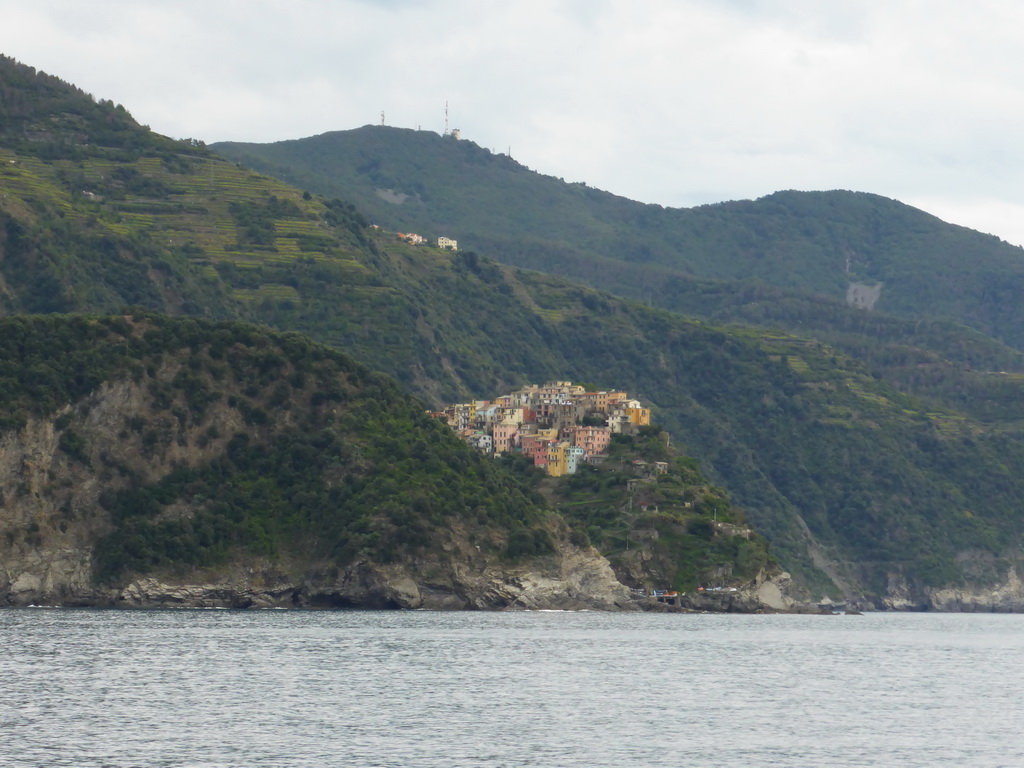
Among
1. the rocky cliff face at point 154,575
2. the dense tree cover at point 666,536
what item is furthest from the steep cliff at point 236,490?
the dense tree cover at point 666,536

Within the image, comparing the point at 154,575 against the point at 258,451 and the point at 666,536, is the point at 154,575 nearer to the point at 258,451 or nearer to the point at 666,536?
the point at 258,451

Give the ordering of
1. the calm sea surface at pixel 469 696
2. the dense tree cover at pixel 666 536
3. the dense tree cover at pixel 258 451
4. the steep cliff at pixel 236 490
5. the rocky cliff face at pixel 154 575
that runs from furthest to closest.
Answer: the dense tree cover at pixel 666 536
the dense tree cover at pixel 258 451
the steep cliff at pixel 236 490
the rocky cliff face at pixel 154 575
the calm sea surface at pixel 469 696

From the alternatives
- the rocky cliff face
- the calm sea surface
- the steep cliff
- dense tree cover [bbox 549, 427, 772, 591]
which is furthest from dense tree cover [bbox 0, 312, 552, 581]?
the calm sea surface

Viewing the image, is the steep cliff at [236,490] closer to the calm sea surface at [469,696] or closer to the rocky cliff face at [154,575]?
the rocky cliff face at [154,575]

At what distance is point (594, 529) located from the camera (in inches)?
7318

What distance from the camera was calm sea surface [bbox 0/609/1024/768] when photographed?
72000 millimetres

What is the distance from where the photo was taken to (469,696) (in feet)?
298

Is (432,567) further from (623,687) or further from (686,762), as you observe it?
(686,762)

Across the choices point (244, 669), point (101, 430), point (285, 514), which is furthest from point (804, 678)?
point (101, 430)

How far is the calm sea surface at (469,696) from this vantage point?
236 feet

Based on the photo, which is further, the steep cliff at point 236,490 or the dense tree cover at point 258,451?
the dense tree cover at point 258,451

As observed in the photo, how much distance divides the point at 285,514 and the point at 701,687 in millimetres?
71409

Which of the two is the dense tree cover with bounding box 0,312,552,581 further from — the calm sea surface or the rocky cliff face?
the calm sea surface

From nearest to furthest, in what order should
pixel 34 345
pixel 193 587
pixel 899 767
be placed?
1. pixel 899 767
2. pixel 193 587
3. pixel 34 345
